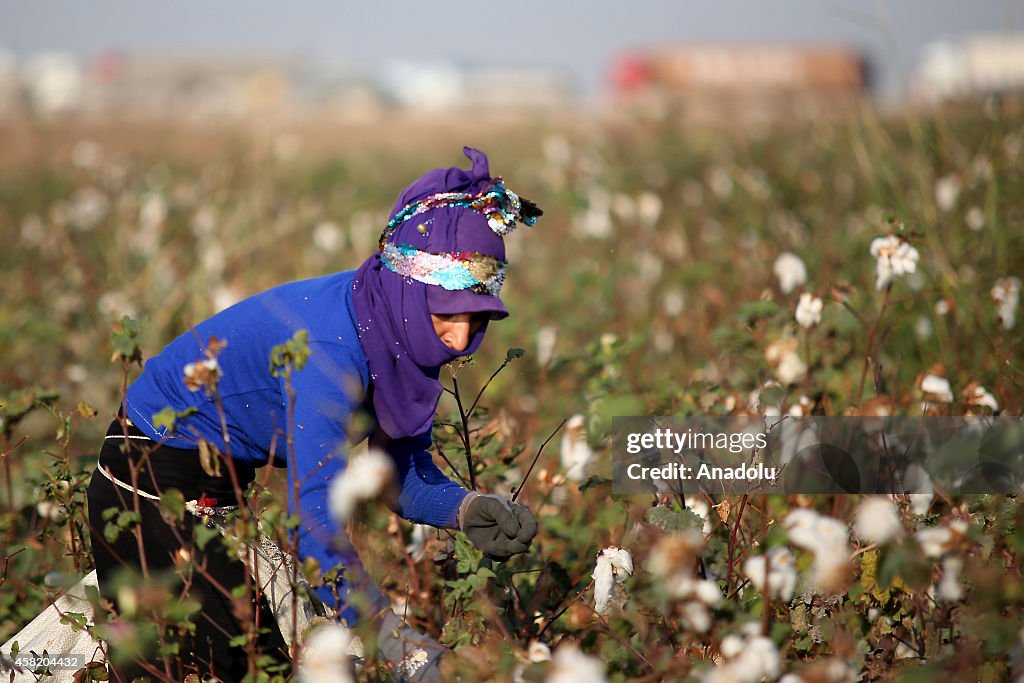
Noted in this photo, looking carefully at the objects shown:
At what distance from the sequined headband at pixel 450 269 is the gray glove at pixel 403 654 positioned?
502 millimetres

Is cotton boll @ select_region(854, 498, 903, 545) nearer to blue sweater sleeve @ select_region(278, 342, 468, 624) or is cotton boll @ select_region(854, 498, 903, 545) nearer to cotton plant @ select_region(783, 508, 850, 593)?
cotton plant @ select_region(783, 508, 850, 593)

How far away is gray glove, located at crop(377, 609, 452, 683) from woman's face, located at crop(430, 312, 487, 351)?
1.42 ft

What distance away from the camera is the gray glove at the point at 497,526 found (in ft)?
5.45

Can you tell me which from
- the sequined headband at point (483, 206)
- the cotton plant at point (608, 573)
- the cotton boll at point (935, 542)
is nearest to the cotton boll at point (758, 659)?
the cotton boll at point (935, 542)

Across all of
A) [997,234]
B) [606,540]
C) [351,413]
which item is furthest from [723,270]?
[351,413]

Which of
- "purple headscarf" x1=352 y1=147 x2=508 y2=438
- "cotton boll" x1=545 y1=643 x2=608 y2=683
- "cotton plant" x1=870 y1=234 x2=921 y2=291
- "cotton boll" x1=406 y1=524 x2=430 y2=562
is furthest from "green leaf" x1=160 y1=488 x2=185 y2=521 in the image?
"cotton plant" x1=870 y1=234 x2=921 y2=291

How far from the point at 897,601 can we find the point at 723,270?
3.44 meters

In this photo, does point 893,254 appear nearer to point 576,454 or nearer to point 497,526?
point 576,454

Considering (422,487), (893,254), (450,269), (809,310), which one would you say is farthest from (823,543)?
(809,310)

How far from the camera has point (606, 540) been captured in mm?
2375

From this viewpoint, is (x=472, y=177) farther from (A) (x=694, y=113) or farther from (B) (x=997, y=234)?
(A) (x=694, y=113)

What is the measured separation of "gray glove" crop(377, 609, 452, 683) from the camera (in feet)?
5.08

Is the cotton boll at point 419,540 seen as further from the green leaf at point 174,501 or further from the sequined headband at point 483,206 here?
the green leaf at point 174,501

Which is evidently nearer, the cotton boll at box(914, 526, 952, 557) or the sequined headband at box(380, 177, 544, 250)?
the cotton boll at box(914, 526, 952, 557)
